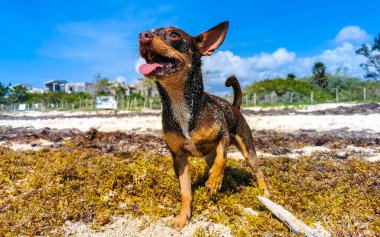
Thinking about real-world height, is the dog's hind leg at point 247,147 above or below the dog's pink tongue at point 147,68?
below

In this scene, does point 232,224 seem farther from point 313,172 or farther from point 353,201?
point 313,172

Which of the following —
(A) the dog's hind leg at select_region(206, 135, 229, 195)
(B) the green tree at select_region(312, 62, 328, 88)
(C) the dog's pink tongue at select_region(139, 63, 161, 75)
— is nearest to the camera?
(C) the dog's pink tongue at select_region(139, 63, 161, 75)

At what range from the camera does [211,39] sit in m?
5.12

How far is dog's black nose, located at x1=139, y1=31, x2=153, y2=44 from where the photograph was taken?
4.36 metres

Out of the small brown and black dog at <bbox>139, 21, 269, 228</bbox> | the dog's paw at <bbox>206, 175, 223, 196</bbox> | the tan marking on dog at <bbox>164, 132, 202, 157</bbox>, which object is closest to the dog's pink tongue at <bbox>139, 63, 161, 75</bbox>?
the small brown and black dog at <bbox>139, 21, 269, 228</bbox>

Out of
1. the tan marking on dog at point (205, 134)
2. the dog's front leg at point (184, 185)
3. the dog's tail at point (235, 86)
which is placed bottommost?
the dog's front leg at point (184, 185)

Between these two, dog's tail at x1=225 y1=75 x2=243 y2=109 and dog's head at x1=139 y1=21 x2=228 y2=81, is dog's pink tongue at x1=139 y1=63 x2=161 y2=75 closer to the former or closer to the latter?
dog's head at x1=139 y1=21 x2=228 y2=81

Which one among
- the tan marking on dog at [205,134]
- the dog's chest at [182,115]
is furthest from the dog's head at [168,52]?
the tan marking on dog at [205,134]

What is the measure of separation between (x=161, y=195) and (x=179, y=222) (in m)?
1.04

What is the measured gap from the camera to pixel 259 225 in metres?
4.95

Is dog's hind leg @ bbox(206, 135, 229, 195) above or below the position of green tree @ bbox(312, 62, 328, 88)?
below

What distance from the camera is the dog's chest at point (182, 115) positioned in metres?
4.85

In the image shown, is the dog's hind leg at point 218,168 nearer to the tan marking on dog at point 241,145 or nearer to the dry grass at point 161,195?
the dry grass at point 161,195

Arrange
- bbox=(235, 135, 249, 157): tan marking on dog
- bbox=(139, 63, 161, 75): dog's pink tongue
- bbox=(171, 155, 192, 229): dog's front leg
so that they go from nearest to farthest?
bbox=(139, 63, 161, 75): dog's pink tongue
bbox=(171, 155, 192, 229): dog's front leg
bbox=(235, 135, 249, 157): tan marking on dog
